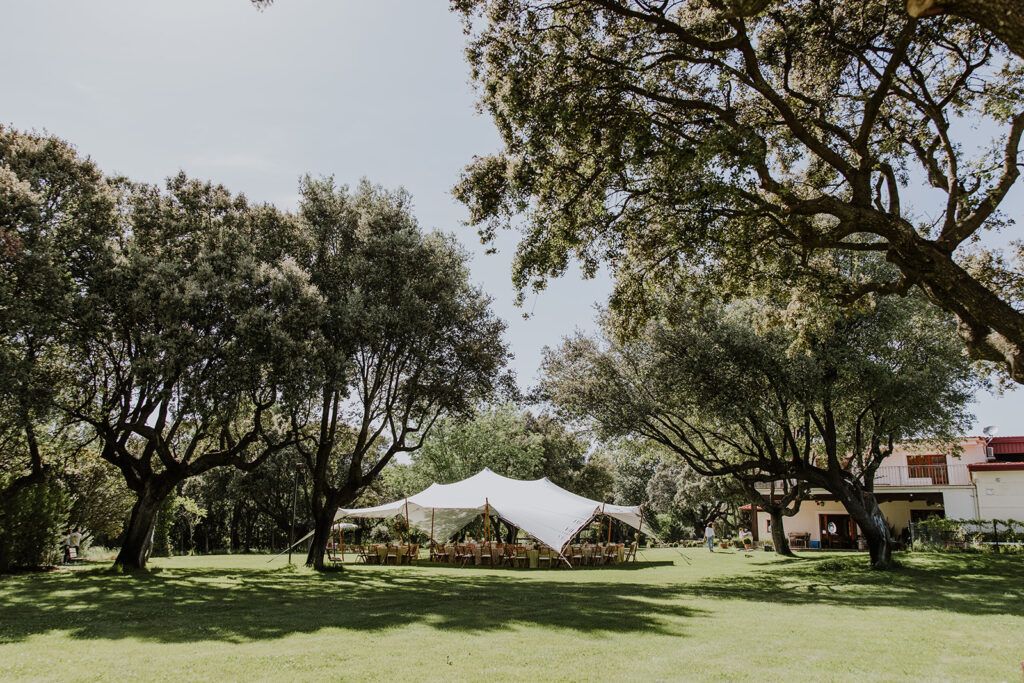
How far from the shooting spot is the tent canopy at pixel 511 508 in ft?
74.6

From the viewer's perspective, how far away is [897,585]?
1581 cm

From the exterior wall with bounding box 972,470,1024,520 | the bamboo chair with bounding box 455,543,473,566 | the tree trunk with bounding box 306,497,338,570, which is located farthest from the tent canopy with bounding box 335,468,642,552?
the exterior wall with bounding box 972,470,1024,520

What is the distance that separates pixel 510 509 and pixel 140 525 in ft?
37.4

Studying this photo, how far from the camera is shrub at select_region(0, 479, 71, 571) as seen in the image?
18.8m

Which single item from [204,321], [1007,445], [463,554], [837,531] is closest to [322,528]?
[463,554]

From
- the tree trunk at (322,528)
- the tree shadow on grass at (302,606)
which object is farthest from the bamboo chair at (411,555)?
the tree shadow on grass at (302,606)

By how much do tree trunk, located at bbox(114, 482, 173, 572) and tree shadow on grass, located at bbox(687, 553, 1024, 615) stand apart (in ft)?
48.1

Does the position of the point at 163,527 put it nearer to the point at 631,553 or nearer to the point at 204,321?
the point at 204,321

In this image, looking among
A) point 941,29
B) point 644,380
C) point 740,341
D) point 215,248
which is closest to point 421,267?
point 215,248

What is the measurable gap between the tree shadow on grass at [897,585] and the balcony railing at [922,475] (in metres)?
12.7

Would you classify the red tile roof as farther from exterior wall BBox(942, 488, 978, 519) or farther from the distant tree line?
the distant tree line

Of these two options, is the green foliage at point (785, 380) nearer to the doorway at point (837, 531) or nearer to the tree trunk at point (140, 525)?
the tree trunk at point (140, 525)

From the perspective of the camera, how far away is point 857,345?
18859 millimetres

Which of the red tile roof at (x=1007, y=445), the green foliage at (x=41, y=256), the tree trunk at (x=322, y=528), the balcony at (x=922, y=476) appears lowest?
the tree trunk at (x=322, y=528)
